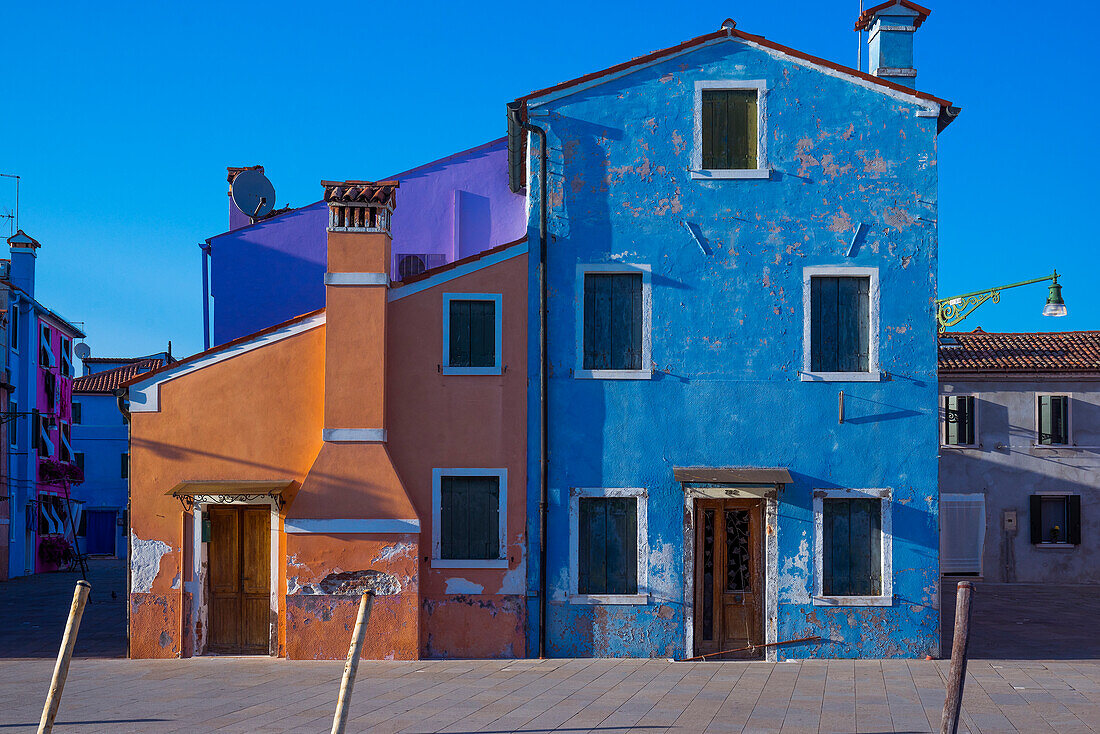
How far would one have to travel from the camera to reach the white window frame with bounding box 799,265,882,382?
15281 mm

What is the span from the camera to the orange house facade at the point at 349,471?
14711mm

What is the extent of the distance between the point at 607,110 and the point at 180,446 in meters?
7.42

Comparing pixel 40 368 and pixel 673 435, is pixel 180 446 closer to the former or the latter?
pixel 673 435

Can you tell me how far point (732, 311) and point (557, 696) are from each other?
603 cm

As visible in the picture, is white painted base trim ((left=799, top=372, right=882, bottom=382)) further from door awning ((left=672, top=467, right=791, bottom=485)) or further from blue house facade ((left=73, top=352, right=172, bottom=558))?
blue house facade ((left=73, top=352, right=172, bottom=558))

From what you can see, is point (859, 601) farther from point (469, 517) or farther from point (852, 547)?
point (469, 517)

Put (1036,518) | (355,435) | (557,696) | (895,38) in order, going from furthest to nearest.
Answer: (1036,518) < (895,38) < (355,435) < (557,696)

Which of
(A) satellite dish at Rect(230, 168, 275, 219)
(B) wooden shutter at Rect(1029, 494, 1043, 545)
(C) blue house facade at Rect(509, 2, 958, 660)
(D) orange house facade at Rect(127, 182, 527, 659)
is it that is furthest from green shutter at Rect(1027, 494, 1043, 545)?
(A) satellite dish at Rect(230, 168, 275, 219)

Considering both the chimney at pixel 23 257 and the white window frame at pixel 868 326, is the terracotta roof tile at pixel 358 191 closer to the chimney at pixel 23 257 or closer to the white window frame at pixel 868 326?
the white window frame at pixel 868 326

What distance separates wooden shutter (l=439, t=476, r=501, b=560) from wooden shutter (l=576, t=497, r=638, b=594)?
1.18 meters

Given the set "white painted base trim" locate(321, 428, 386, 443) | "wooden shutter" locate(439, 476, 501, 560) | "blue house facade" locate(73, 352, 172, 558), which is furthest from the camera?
"blue house facade" locate(73, 352, 172, 558)

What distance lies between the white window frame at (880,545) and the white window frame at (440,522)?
13.7 ft

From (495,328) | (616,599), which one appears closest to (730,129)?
(495,328)

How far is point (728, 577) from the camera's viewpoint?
15.3 m
